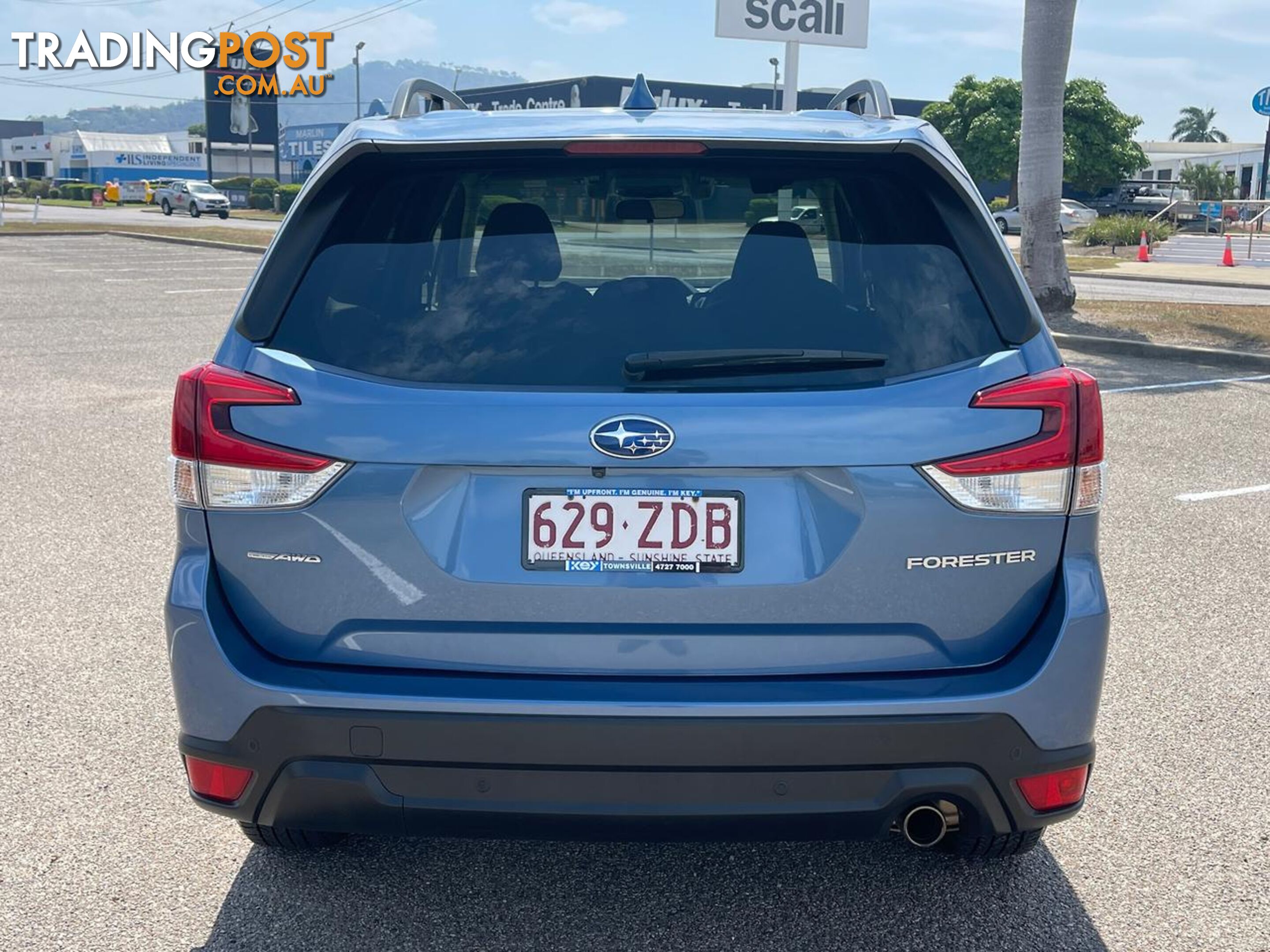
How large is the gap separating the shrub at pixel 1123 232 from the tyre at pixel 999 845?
36.7 metres

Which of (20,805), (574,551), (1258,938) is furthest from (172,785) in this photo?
(1258,938)

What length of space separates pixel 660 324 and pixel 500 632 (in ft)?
2.19

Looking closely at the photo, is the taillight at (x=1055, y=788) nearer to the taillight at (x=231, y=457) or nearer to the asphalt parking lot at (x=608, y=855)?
the asphalt parking lot at (x=608, y=855)

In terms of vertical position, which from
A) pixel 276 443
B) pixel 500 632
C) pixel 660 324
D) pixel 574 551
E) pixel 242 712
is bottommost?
pixel 242 712

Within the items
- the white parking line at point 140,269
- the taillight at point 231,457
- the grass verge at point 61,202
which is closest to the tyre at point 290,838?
the taillight at point 231,457

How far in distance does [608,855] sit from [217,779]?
1.09 metres

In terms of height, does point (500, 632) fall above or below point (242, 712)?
above

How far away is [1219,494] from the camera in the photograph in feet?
24.1

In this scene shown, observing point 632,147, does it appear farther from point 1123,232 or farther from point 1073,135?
point 1073,135

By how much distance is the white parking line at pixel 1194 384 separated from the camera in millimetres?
11109

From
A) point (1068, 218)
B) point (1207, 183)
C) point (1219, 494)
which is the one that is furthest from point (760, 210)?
point (1207, 183)

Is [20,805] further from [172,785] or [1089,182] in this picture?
[1089,182]

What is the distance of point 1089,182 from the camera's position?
6769 centimetres

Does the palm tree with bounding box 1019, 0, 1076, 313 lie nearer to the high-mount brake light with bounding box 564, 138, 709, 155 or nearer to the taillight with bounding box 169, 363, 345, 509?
the high-mount brake light with bounding box 564, 138, 709, 155
